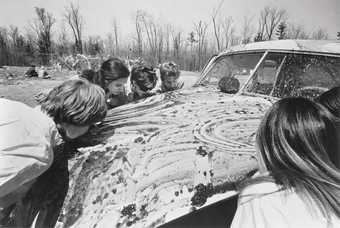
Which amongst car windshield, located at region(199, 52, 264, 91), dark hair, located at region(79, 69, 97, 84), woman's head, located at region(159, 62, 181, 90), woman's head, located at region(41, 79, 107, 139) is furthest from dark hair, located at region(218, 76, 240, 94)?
woman's head, located at region(41, 79, 107, 139)

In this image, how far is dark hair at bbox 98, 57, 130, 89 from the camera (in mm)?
1880

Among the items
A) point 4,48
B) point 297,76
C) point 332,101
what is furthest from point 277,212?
point 4,48

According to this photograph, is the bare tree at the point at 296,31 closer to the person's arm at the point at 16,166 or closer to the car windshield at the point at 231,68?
the car windshield at the point at 231,68

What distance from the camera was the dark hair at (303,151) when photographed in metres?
0.66

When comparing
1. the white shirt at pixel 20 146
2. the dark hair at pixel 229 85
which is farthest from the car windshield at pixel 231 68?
the white shirt at pixel 20 146

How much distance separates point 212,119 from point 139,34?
2.89 ft

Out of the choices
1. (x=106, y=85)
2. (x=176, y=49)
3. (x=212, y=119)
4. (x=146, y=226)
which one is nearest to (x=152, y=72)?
(x=176, y=49)

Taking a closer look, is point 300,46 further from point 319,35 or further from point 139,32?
point 139,32

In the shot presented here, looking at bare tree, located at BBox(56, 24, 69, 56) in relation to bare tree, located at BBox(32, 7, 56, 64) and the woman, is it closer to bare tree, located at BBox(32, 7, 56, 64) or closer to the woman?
bare tree, located at BBox(32, 7, 56, 64)

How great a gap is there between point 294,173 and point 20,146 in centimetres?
88

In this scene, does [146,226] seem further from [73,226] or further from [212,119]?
[212,119]

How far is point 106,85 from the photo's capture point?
1910mm

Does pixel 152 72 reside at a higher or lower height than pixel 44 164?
higher

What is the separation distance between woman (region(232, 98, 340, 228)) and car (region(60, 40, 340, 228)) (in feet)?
1.00
